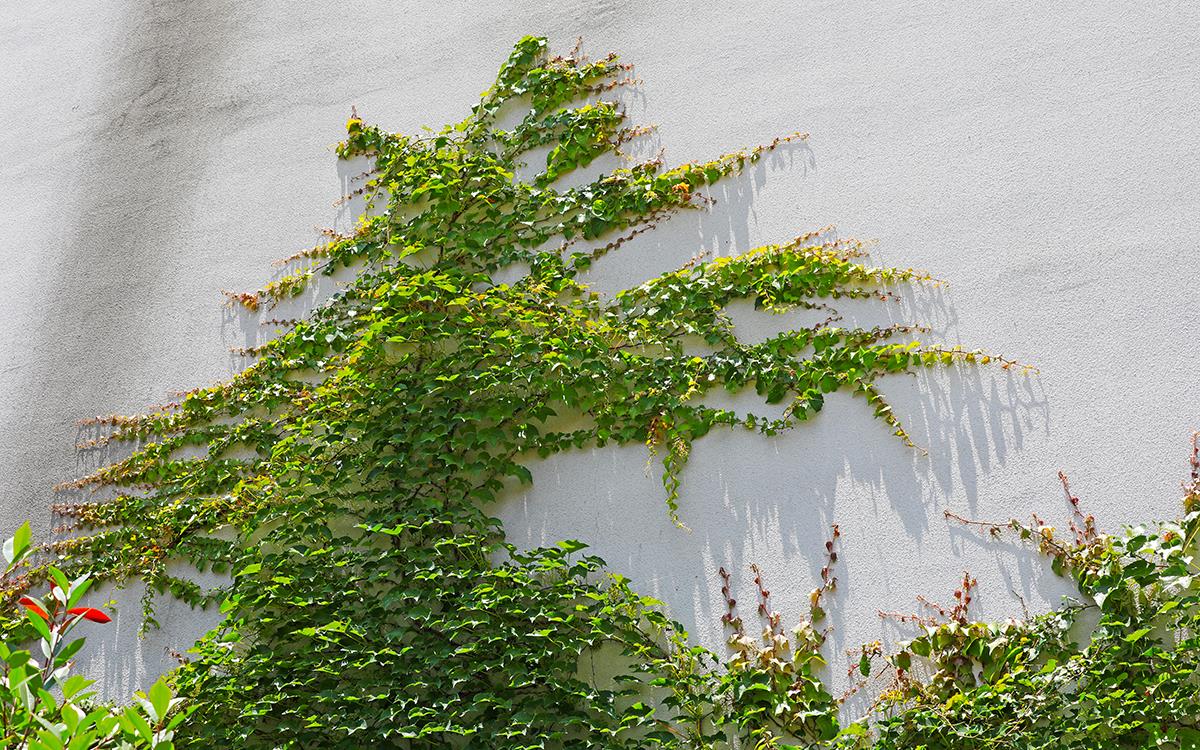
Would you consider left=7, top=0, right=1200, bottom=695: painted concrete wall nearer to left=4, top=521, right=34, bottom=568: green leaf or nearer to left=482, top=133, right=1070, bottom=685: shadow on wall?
left=482, top=133, right=1070, bottom=685: shadow on wall

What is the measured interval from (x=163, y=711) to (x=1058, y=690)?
1.99m

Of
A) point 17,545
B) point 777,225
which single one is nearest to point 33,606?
point 17,545

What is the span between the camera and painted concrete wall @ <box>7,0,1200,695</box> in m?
2.85

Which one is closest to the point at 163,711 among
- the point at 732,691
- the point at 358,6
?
the point at 732,691

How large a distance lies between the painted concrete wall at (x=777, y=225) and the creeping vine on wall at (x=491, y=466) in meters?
0.10

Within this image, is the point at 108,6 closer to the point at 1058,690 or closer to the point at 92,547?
the point at 92,547

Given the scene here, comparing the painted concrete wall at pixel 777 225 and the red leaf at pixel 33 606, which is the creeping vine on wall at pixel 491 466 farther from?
the red leaf at pixel 33 606

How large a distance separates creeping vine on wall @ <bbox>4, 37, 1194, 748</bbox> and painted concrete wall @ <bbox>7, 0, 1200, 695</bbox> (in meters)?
0.10

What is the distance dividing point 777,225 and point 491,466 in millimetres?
1176

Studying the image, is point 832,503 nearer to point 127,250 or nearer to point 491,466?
point 491,466

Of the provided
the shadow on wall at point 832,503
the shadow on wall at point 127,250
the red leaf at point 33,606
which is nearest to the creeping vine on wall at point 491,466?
the shadow on wall at point 832,503

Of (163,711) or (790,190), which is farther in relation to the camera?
(790,190)

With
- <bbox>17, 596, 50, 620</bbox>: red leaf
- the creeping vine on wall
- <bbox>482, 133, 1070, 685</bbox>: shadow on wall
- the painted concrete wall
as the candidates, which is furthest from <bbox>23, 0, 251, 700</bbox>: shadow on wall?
<bbox>17, 596, 50, 620</bbox>: red leaf

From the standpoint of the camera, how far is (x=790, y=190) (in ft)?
11.2
